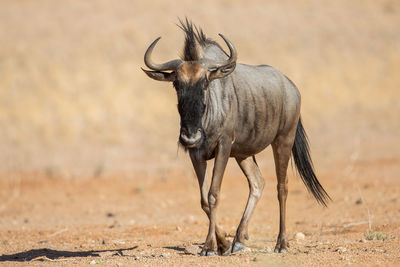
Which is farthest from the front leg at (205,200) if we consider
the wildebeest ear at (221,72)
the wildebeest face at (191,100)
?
the wildebeest ear at (221,72)

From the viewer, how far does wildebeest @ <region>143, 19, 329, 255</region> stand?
6949 mm

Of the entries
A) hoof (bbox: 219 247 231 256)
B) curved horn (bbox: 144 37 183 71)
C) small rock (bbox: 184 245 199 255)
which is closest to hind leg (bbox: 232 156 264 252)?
hoof (bbox: 219 247 231 256)

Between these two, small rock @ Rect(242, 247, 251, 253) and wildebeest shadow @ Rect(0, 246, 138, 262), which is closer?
small rock @ Rect(242, 247, 251, 253)

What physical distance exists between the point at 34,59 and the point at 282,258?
25.9 m

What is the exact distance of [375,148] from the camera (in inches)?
906

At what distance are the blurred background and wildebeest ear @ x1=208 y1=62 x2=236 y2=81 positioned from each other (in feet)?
41.1

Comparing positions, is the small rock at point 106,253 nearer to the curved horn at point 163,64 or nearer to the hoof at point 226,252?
the hoof at point 226,252

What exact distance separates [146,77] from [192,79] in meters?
23.5

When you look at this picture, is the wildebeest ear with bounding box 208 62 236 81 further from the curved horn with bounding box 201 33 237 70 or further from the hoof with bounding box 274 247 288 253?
the hoof with bounding box 274 247 288 253

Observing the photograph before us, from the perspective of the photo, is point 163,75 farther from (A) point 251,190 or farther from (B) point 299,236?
(B) point 299,236

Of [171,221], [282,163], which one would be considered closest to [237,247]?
[282,163]

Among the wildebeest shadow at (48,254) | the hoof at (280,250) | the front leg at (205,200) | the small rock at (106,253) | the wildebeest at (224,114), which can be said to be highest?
the wildebeest at (224,114)

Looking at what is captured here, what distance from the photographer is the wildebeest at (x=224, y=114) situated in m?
6.95

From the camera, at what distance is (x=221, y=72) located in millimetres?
7168
